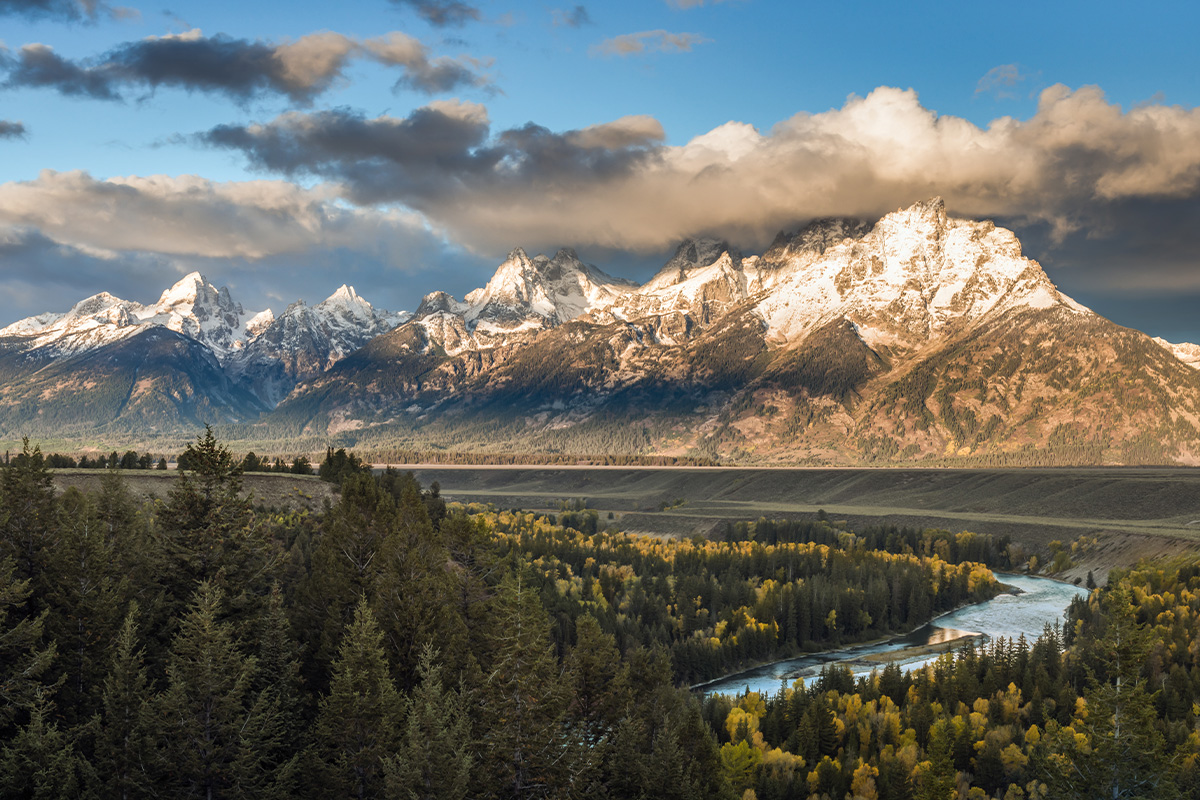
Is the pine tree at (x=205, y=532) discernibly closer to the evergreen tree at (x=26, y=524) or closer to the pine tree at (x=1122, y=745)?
the evergreen tree at (x=26, y=524)

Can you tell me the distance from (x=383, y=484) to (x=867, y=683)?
87.5 meters

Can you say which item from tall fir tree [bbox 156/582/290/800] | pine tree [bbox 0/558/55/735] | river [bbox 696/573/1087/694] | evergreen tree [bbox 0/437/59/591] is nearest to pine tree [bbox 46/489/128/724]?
pine tree [bbox 0/558/55/735]

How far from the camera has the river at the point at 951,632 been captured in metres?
123

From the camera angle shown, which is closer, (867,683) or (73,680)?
(73,680)

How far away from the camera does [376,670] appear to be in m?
46.9

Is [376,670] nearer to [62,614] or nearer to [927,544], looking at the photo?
[62,614]

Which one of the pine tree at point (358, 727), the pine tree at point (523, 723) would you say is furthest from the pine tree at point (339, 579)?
the pine tree at point (523, 723)

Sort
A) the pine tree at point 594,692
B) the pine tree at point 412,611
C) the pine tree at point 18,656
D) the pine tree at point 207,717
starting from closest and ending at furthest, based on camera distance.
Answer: the pine tree at point 207,717 → the pine tree at point 18,656 → the pine tree at point 412,611 → the pine tree at point 594,692

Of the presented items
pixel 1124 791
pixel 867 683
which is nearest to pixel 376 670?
pixel 1124 791

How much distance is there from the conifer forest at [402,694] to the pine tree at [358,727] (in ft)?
0.51

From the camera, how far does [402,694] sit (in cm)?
5094

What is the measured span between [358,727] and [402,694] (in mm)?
6447

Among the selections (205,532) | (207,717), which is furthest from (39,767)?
(205,532)

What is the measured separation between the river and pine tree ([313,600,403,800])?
7746 cm
